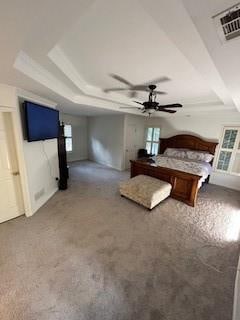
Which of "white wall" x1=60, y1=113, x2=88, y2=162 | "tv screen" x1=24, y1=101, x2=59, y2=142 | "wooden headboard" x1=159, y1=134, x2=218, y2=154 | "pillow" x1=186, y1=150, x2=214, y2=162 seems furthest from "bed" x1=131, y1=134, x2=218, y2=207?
"white wall" x1=60, y1=113, x2=88, y2=162

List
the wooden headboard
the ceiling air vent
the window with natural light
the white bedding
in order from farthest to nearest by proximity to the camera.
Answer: the window with natural light
the wooden headboard
the white bedding
the ceiling air vent

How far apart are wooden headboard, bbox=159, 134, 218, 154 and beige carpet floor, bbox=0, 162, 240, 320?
6.80 ft

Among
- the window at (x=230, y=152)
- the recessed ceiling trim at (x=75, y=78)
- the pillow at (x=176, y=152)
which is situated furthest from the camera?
the pillow at (x=176, y=152)

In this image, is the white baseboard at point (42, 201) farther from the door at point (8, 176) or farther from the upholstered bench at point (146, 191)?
the upholstered bench at point (146, 191)

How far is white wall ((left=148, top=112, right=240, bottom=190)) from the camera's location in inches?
167

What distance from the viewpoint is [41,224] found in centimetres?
251

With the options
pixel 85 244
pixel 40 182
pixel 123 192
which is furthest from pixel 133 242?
pixel 40 182

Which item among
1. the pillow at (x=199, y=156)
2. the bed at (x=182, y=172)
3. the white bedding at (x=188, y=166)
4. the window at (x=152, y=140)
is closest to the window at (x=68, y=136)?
the window at (x=152, y=140)

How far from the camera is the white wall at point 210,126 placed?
13.9 ft

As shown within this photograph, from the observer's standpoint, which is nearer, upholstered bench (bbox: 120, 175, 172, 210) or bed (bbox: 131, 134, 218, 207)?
upholstered bench (bbox: 120, 175, 172, 210)

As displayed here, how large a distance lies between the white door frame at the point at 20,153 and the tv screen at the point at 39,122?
0.14 meters

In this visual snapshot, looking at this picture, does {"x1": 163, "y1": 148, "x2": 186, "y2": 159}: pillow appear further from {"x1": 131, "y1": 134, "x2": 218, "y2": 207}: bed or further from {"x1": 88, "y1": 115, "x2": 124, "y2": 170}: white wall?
{"x1": 88, "y1": 115, "x2": 124, "y2": 170}: white wall

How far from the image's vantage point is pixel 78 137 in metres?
6.82

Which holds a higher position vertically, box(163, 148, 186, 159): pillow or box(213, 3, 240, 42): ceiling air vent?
box(213, 3, 240, 42): ceiling air vent
